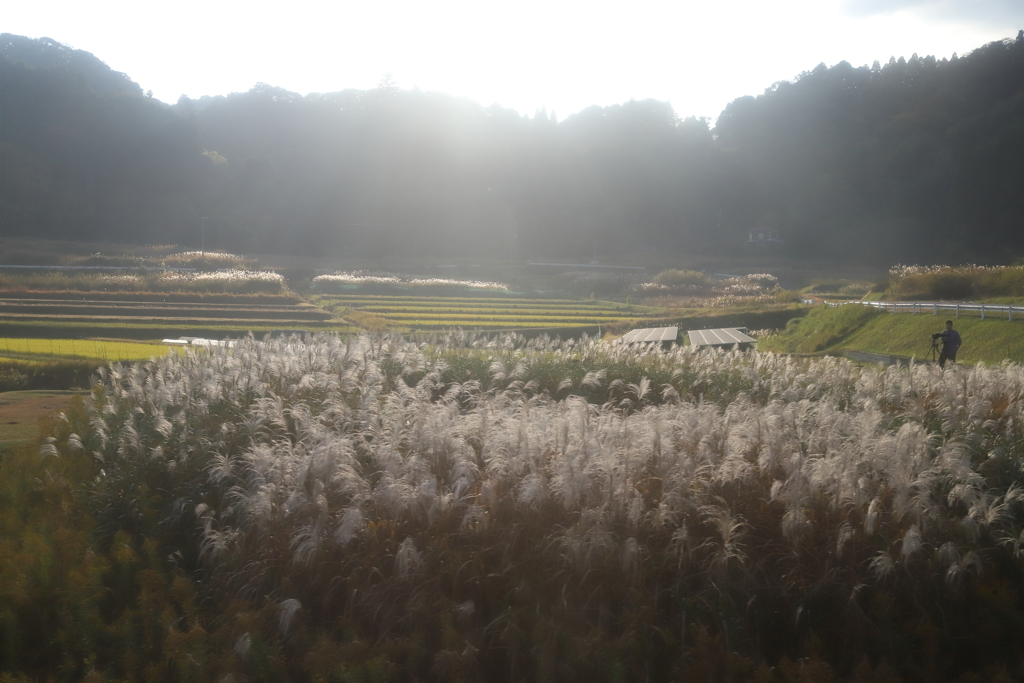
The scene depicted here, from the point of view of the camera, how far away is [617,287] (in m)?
49.4

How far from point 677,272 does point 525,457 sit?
4932 centimetres

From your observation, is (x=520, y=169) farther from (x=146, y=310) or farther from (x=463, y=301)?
(x=146, y=310)

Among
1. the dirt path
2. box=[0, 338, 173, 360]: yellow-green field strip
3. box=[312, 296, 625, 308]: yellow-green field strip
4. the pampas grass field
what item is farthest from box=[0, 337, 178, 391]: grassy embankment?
box=[312, 296, 625, 308]: yellow-green field strip

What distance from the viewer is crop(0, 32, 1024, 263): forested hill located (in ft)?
206

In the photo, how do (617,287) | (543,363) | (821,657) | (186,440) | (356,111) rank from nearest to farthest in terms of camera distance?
1. (821,657)
2. (186,440)
3. (543,363)
4. (617,287)
5. (356,111)

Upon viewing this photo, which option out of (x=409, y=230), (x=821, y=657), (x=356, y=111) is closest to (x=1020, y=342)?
(x=821, y=657)

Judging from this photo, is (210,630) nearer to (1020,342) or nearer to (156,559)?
(156,559)

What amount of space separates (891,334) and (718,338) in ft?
17.6

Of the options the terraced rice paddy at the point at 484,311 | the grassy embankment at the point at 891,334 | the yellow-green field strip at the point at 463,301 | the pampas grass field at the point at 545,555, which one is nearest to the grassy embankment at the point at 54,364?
the pampas grass field at the point at 545,555

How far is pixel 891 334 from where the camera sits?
70.1ft

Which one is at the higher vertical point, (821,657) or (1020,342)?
(1020,342)

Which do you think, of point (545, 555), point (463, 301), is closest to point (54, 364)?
point (545, 555)

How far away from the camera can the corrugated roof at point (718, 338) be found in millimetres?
23109

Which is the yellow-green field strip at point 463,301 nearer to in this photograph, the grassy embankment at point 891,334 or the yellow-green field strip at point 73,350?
the grassy embankment at point 891,334
